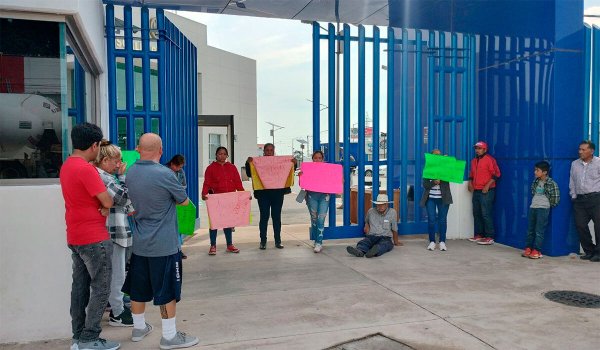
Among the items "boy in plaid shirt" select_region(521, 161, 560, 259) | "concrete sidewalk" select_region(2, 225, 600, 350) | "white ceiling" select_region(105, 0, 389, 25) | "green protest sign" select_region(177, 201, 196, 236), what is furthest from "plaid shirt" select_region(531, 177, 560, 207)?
"green protest sign" select_region(177, 201, 196, 236)

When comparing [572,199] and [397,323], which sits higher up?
[572,199]

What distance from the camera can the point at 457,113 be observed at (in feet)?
29.4

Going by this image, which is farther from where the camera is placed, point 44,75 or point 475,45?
point 475,45

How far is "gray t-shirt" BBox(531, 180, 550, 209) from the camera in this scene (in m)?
7.15

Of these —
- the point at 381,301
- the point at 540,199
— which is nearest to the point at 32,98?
the point at 381,301

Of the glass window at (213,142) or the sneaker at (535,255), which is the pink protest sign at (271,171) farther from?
the glass window at (213,142)

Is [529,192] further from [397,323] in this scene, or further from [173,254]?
[173,254]

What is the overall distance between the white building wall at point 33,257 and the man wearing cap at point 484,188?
6.66m

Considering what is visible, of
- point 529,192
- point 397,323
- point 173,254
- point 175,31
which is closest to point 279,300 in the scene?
point 397,323

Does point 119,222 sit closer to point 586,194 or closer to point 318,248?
point 318,248

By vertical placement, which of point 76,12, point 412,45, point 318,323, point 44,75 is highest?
point 412,45

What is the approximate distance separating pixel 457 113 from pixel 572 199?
2.57m

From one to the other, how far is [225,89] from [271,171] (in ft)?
78.2

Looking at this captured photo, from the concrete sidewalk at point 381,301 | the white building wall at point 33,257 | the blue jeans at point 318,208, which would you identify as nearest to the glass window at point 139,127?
the concrete sidewalk at point 381,301
